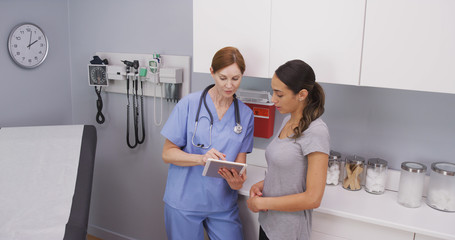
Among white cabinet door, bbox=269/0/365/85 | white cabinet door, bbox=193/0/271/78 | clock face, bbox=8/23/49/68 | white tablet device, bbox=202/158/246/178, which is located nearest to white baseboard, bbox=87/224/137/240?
clock face, bbox=8/23/49/68

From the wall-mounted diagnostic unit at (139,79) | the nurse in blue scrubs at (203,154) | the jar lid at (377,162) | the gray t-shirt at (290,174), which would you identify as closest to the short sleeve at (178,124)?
the nurse in blue scrubs at (203,154)

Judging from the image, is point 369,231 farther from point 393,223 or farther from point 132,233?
point 132,233

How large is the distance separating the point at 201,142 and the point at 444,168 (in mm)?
1101

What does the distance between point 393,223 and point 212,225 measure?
804 mm

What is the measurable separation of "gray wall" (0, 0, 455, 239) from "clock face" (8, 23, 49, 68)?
0.04 meters

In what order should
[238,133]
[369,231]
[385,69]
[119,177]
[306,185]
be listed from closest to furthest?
[306,185] → [385,69] → [369,231] → [238,133] → [119,177]

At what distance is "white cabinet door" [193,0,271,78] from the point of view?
1689 mm

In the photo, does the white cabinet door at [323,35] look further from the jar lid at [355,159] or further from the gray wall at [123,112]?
the gray wall at [123,112]

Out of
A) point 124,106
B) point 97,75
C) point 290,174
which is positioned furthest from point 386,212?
point 97,75

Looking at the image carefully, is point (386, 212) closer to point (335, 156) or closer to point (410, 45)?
point (335, 156)

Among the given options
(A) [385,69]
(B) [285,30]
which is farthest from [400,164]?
(B) [285,30]

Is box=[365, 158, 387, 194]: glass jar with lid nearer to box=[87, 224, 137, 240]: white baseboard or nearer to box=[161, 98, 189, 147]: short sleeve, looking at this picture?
box=[161, 98, 189, 147]: short sleeve

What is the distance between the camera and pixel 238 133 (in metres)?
1.74

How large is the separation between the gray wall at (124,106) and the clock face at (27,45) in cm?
4
